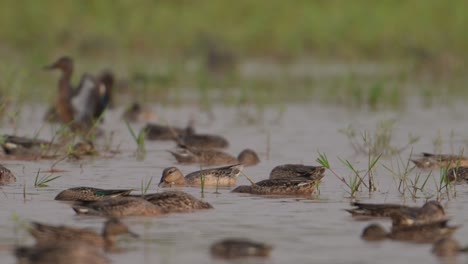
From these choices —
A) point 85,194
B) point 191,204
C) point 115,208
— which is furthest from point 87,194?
point 191,204

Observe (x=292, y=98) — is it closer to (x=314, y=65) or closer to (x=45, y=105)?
(x=45, y=105)

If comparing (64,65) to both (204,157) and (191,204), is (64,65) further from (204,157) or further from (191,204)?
(191,204)

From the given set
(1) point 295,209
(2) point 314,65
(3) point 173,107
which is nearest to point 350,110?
(3) point 173,107

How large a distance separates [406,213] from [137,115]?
9298 millimetres

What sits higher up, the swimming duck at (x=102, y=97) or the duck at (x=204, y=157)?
the swimming duck at (x=102, y=97)

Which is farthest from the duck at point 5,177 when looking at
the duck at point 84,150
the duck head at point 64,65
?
the duck head at point 64,65

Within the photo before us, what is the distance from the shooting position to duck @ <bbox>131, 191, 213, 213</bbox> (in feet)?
29.9

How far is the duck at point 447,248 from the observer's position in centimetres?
734

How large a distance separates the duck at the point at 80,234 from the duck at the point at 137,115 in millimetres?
9359

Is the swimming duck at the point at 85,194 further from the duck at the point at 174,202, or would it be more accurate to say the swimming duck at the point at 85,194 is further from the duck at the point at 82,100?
the duck at the point at 82,100

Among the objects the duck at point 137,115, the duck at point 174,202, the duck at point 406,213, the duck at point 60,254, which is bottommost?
the duck at point 60,254

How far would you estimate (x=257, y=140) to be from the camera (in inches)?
589

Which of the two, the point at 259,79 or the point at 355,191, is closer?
the point at 355,191

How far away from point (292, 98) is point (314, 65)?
5.66 meters
